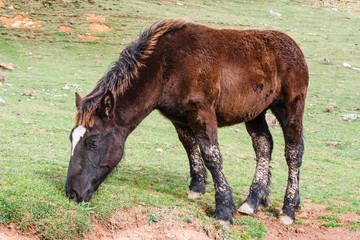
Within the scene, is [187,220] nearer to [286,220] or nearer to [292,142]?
[286,220]

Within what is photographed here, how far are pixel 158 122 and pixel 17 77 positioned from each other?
9.05 m

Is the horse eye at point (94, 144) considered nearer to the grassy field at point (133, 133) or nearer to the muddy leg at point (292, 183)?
the grassy field at point (133, 133)

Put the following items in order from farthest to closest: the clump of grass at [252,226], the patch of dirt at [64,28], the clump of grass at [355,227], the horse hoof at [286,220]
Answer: the patch of dirt at [64,28] → the horse hoof at [286,220] → the clump of grass at [355,227] → the clump of grass at [252,226]

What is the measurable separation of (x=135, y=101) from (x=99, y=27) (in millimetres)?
26926

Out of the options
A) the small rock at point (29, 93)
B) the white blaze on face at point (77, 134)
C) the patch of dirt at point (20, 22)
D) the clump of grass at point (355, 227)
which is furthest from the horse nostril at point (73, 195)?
the patch of dirt at point (20, 22)

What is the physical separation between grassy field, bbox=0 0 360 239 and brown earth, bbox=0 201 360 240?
13 centimetres

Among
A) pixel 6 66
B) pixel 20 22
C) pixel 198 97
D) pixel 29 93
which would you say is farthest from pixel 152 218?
pixel 20 22

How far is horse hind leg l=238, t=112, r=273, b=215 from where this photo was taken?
21.7ft

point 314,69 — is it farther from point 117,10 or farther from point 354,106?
point 117,10

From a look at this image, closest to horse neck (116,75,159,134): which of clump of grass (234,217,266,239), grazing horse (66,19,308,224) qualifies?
grazing horse (66,19,308,224)

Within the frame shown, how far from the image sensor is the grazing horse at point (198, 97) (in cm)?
509

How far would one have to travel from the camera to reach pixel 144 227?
16.4 ft

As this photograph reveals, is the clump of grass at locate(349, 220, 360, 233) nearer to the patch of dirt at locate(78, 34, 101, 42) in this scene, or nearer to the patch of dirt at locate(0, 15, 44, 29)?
the patch of dirt at locate(78, 34, 101, 42)

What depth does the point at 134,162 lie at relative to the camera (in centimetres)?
897
